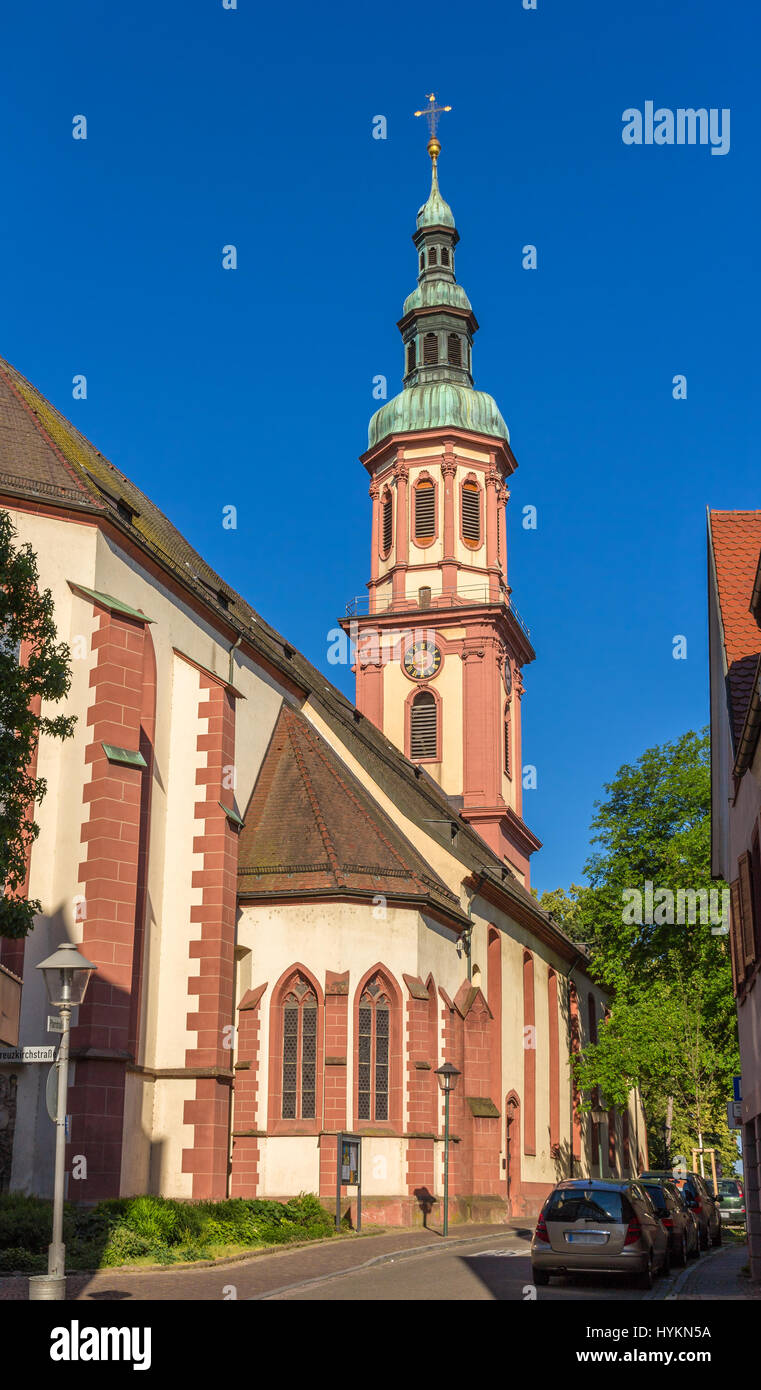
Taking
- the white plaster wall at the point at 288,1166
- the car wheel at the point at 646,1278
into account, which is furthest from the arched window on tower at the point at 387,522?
the car wheel at the point at 646,1278

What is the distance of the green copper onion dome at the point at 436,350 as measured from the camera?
54.0 metres

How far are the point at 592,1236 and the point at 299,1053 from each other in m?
11.7

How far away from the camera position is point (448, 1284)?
16219 millimetres

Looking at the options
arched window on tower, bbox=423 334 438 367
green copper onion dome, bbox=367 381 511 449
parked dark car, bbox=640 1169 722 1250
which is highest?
arched window on tower, bbox=423 334 438 367

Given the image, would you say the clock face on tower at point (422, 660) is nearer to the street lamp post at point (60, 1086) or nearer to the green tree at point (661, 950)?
the green tree at point (661, 950)

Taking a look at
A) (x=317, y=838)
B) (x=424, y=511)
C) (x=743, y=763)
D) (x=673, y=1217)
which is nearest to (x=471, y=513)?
(x=424, y=511)

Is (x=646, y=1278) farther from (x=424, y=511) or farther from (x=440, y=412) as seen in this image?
(x=440, y=412)

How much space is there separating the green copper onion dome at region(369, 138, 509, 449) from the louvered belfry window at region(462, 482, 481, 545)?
7.12ft

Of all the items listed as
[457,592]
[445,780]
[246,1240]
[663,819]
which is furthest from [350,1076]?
[457,592]

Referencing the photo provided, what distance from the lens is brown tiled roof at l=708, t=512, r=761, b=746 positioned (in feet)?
57.1

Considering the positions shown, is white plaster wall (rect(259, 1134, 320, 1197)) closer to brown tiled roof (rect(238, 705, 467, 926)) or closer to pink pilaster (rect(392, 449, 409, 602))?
brown tiled roof (rect(238, 705, 467, 926))

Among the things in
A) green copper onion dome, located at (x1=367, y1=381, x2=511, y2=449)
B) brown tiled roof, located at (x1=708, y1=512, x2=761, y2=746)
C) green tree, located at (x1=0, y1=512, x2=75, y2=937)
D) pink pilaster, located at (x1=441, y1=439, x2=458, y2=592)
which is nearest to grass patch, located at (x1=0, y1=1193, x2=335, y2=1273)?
green tree, located at (x1=0, y1=512, x2=75, y2=937)

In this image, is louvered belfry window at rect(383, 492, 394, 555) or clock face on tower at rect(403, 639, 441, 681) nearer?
clock face on tower at rect(403, 639, 441, 681)

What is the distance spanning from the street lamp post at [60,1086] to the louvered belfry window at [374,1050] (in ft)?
49.7
